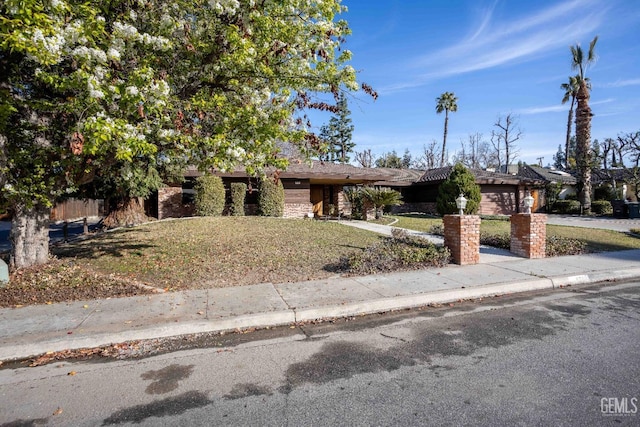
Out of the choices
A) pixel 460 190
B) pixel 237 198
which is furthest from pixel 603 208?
pixel 237 198

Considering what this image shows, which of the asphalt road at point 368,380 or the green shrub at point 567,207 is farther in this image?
the green shrub at point 567,207

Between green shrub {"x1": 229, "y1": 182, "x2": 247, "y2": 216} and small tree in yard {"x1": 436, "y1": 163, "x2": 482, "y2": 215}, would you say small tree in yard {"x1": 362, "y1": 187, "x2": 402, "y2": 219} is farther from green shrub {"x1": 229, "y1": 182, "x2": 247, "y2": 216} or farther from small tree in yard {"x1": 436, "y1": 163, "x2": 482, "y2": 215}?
green shrub {"x1": 229, "y1": 182, "x2": 247, "y2": 216}

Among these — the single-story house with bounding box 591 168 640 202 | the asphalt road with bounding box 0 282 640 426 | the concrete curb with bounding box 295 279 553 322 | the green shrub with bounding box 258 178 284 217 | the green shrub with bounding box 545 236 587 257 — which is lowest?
the asphalt road with bounding box 0 282 640 426

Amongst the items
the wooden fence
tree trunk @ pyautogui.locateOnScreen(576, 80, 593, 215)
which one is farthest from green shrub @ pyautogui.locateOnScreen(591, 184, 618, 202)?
the wooden fence

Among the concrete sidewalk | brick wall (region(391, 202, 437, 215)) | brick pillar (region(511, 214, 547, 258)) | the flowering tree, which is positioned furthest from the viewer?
brick wall (region(391, 202, 437, 215))

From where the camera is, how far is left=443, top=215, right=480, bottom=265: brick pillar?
26.0ft

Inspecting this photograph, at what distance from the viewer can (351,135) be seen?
51.9 meters

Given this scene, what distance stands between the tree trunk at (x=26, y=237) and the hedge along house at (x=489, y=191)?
899 inches

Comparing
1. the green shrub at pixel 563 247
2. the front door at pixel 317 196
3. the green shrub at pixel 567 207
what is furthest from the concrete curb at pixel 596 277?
the green shrub at pixel 567 207

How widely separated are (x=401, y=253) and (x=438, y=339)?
374cm

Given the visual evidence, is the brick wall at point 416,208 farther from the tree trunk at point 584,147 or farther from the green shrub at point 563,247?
the green shrub at point 563,247

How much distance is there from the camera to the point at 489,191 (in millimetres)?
25281

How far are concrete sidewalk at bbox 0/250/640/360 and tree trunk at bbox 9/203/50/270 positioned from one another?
195 centimetres

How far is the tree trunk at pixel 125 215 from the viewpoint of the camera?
16.1 meters
